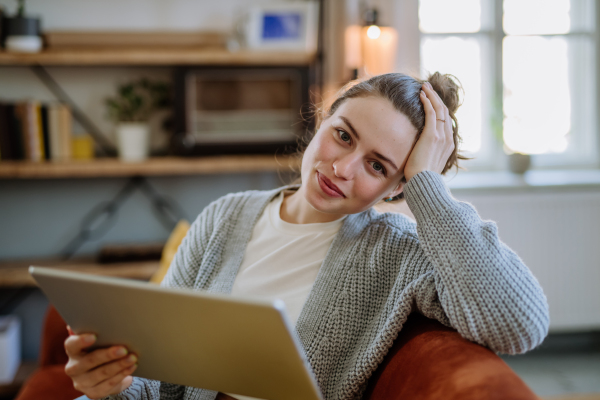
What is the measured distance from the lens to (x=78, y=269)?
88.0 inches

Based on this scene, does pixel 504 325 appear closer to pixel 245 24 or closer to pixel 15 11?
pixel 245 24

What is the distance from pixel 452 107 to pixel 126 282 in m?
0.75

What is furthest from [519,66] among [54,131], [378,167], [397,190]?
[54,131]

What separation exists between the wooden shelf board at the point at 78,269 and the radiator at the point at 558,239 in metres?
1.56

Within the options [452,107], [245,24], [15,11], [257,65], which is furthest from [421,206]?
[15,11]

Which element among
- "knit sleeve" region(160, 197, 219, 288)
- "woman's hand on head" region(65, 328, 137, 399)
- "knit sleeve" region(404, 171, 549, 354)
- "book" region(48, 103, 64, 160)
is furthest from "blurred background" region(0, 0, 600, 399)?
"woman's hand on head" region(65, 328, 137, 399)

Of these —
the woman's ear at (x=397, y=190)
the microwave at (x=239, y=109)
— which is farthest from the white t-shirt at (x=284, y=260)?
the microwave at (x=239, y=109)

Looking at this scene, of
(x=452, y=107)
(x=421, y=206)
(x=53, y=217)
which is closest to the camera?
(x=421, y=206)

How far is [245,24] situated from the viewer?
7.61ft

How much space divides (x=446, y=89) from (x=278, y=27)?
1.43 metres

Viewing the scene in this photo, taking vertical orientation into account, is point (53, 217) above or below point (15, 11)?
below

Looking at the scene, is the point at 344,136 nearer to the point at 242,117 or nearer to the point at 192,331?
the point at 192,331

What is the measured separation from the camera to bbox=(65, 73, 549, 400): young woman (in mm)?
794

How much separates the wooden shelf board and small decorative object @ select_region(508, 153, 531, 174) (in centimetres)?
189
